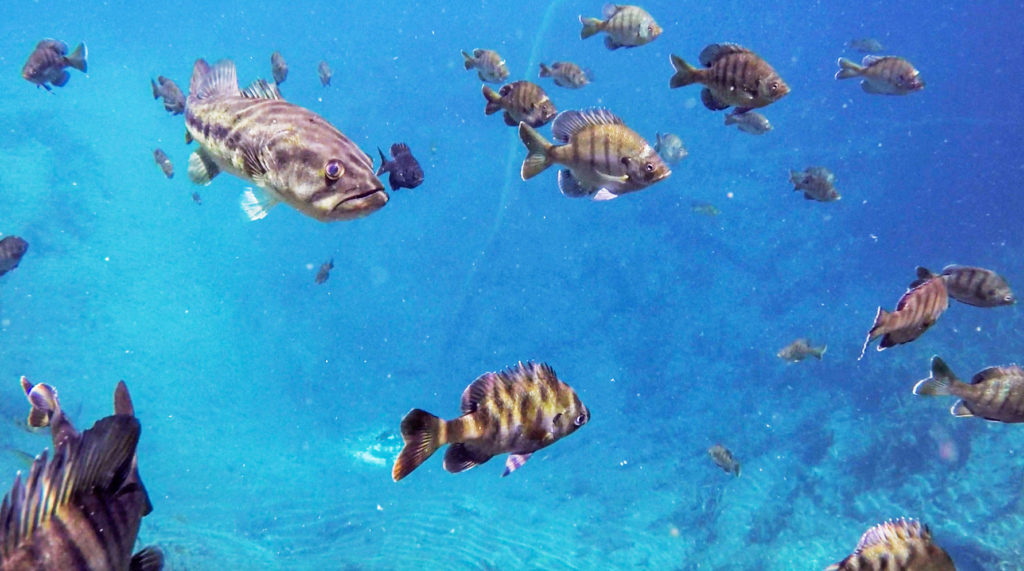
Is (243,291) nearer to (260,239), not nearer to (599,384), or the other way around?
(260,239)

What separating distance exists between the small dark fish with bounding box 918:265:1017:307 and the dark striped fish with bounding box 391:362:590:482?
3129mm

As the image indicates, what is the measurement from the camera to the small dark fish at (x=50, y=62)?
620cm

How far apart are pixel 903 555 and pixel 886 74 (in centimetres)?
566

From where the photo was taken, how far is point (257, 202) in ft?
8.06

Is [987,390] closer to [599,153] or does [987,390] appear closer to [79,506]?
[599,153]

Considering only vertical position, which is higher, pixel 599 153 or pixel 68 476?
pixel 599 153

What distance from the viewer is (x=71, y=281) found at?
867 inches

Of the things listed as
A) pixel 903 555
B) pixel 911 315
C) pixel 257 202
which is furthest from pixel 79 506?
pixel 911 315

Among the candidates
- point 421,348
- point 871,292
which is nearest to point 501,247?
point 421,348

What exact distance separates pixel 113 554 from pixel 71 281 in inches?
995

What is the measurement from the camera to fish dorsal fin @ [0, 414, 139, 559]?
4.29 ft

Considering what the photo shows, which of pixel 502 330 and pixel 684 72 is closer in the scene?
pixel 684 72

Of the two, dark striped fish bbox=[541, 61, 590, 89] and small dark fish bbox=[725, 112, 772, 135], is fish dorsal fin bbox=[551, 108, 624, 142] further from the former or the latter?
small dark fish bbox=[725, 112, 772, 135]

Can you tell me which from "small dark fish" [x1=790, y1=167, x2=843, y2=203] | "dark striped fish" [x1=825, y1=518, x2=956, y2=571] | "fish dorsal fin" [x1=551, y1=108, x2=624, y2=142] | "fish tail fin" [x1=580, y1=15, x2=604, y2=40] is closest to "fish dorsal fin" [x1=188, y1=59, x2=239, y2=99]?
"fish dorsal fin" [x1=551, y1=108, x2=624, y2=142]
